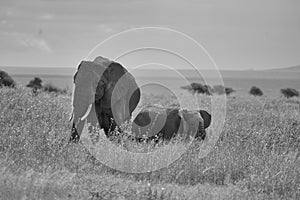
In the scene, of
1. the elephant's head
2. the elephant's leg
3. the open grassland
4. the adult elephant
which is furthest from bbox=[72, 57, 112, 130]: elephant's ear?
the elephant's head

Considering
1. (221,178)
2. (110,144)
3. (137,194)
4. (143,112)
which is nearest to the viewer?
(137,194)

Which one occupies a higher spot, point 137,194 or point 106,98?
point 106,98

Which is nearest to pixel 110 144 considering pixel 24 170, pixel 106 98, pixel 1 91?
pixel 106 98

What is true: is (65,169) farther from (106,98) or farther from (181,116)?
(181,116)

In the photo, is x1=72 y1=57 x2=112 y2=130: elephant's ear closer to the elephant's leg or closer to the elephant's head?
the elephant's leg

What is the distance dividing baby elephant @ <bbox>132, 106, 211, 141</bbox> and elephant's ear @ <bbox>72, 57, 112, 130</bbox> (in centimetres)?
164

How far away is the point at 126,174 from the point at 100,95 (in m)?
2.26

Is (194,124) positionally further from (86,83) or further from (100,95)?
(86,83)

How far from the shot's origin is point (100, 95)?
10.4 meters

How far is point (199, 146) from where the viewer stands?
10.8 metres

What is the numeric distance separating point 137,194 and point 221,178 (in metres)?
1.90

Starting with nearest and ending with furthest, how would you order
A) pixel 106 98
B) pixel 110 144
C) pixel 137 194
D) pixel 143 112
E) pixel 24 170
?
→ pixel 137 194 → pixel 24 170 → pixel 110 144 → pixel 106 98 → pixel 143 112

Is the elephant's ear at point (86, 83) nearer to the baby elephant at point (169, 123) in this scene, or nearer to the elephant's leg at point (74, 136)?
the elephant's leg at point (74, 136)

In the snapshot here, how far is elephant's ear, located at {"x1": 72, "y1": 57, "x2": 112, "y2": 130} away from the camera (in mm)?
10344
